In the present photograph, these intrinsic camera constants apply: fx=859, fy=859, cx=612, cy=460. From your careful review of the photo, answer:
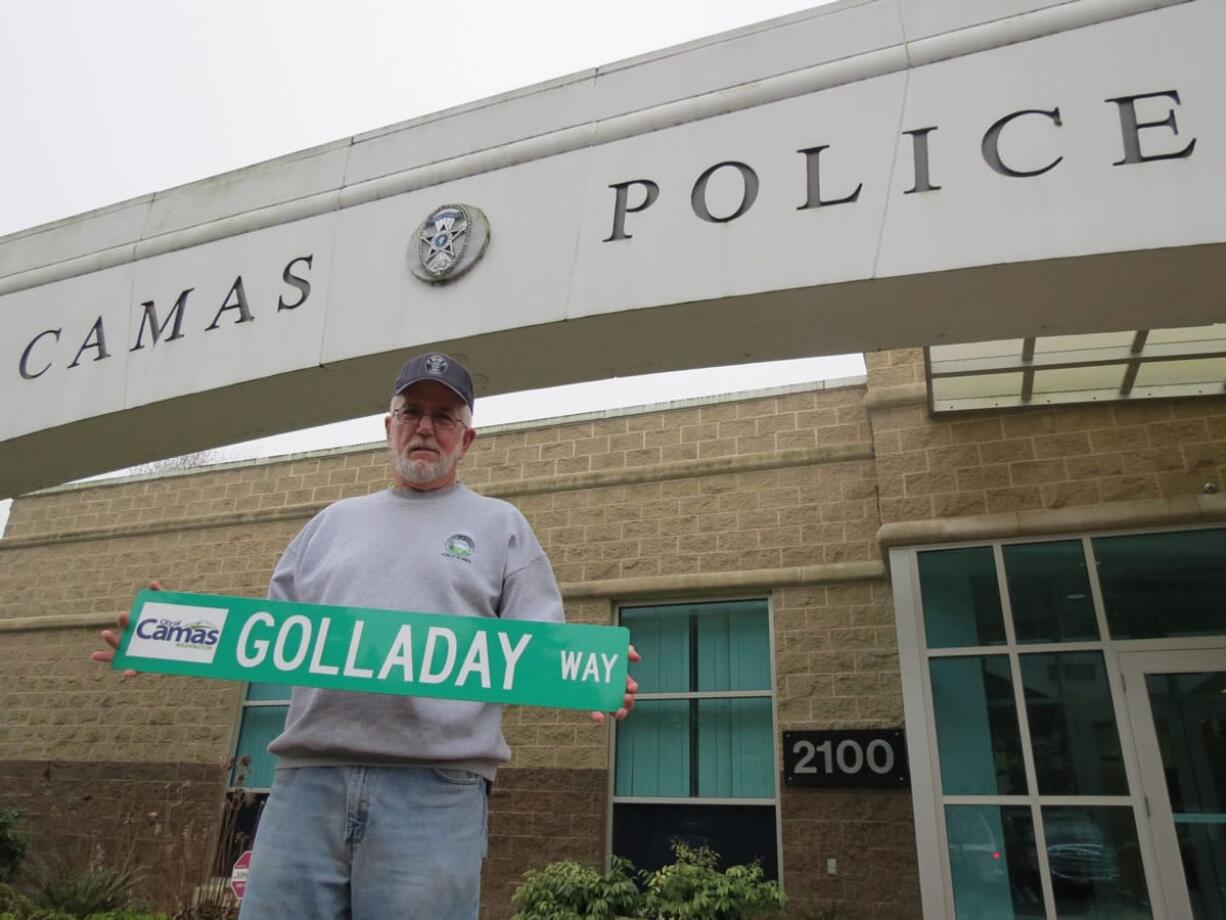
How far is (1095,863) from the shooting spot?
5.69 meters

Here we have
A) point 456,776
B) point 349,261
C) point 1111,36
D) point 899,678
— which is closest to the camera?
point 456,776

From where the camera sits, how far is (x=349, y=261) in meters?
4.46

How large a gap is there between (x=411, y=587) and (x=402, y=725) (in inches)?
13.3

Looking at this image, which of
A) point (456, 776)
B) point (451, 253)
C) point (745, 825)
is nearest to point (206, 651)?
point (456, 776)

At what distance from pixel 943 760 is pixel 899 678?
3.19 ft

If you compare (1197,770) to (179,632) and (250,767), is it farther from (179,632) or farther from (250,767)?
(250,767)

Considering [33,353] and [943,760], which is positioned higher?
[33,353]

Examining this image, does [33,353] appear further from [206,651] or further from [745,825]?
[745,825]

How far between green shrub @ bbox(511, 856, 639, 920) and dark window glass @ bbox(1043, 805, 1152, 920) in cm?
292

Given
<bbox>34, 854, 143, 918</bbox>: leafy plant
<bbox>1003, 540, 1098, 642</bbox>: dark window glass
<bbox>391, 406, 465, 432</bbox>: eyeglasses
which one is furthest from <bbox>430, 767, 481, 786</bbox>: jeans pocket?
<bbox>34, 854, 143, 918</bbox>: leafy plant

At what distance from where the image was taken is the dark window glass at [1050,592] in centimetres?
620

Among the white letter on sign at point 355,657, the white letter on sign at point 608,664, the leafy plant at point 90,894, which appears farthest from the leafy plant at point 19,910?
the white letter on sign at point 608,664

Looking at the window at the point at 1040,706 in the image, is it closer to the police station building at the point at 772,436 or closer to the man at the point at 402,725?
the police station building at the point at 772,436

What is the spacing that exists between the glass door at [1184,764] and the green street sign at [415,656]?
535 centimetres
